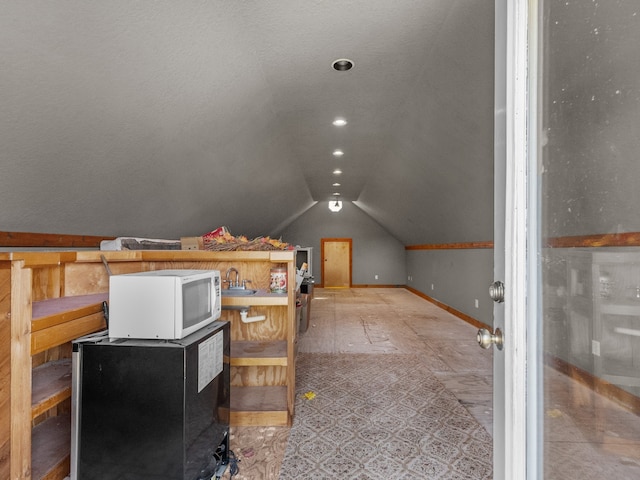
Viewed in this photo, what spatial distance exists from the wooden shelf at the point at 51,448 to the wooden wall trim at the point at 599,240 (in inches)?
73.2

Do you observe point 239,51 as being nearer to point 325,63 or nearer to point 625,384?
point 325,63

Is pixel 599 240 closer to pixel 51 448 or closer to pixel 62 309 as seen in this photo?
pixel 62 309

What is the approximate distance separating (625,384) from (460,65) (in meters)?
2.29

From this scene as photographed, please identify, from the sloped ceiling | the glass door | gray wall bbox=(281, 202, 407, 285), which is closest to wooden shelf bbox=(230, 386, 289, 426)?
the glass door

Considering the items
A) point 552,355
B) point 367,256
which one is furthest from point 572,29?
point 367,256

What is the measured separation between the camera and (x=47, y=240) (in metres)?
2.40

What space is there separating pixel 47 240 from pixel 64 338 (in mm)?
1525

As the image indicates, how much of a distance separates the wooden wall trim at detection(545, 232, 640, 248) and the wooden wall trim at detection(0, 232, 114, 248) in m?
2.83

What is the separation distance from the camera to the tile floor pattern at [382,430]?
1778 mm

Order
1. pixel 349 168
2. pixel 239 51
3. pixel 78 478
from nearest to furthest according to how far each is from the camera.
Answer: pixel 78 478 → pixel 239 51 → pixel 349 168

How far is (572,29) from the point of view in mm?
758

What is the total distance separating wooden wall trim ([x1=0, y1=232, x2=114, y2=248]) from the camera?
2.12 metres

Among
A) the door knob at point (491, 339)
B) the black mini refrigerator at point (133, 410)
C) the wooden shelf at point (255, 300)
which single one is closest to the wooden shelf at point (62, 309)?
the black mini refrigerator at point (133, 410)

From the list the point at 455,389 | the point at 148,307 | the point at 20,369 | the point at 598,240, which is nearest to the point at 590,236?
the point at 598,240
